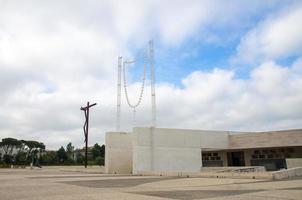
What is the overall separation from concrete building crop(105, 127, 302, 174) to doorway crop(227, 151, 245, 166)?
144 millimetres

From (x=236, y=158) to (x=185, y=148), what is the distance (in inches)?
403

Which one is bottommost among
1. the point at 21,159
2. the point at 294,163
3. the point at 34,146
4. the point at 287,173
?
the point at 287,173

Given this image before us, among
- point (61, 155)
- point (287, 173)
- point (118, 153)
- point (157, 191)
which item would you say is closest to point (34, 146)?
point (61, 155)

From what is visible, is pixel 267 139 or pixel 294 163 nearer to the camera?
pixel 294 163

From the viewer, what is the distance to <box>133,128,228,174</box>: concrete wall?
1556 inches

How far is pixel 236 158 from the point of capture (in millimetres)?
49125

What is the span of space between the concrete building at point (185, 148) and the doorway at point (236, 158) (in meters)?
0.14

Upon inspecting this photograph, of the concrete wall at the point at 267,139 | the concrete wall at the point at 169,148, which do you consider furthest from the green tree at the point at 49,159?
the concrete wall at the point at 267,139

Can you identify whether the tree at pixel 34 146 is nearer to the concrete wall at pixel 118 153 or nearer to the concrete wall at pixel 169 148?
the concrete wall at pixel 118 153

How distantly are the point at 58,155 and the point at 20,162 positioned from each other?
9502 mm

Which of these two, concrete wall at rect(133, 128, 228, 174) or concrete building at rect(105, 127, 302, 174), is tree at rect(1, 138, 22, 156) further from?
concrete wall at rect(133, 128, 228, 174)

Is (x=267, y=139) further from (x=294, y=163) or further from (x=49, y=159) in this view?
(x=49, y=159)

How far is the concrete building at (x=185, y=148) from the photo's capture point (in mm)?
39781

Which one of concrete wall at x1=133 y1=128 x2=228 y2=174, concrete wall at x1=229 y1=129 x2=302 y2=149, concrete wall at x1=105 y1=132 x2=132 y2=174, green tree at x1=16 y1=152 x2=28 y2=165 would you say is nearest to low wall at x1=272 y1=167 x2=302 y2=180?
concrete wall at x1=229 y1=129 x2=302 y2=149
